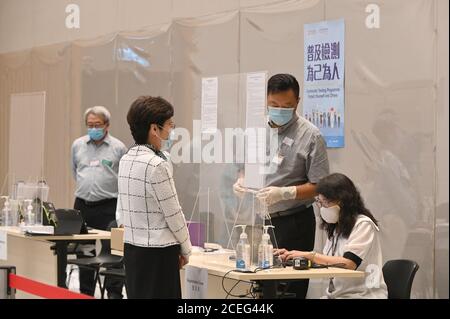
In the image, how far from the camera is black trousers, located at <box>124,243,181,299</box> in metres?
4.00

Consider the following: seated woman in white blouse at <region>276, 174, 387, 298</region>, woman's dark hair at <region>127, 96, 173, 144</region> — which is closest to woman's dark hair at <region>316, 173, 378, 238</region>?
seated woman in white blouse at <region>276, 174, 387, 298</region>

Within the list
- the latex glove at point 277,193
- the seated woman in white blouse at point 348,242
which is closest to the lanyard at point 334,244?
the seated woman in white blouse at point 348,242

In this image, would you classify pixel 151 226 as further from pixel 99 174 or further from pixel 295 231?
pixel 99 174

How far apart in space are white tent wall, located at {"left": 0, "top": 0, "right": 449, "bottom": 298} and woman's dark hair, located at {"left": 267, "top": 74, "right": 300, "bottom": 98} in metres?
0.85

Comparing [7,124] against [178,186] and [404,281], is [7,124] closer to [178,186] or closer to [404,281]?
[178,186]

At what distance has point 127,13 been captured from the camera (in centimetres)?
812

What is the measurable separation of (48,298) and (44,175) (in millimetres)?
4510

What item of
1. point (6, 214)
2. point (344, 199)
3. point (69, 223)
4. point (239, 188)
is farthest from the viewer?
point (6, 214)

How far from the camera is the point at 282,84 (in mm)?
4918

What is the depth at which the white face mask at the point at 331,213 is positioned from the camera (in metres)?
Answer: 4.26

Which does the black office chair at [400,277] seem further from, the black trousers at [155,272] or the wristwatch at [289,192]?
the black trousers at [155,272]

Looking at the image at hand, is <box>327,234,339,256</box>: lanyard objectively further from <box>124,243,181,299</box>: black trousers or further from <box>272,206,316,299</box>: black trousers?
<box>124,243,181,299</box>: black trousers

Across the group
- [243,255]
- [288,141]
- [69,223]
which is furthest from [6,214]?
[243,255]

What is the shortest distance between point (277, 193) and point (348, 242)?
0.67m
